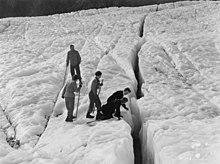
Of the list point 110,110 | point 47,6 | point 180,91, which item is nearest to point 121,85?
point 180,91

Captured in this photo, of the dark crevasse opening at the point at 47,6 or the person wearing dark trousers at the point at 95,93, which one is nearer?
the person wearing dark trousers at the point at 95,93

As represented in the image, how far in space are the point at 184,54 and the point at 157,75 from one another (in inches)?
147

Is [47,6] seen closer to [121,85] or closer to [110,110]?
[121,85]

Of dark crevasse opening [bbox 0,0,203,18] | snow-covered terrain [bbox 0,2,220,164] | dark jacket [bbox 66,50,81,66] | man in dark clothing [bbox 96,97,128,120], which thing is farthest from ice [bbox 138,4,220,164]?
dark crevasse opening [bbox 0,0,203,18]

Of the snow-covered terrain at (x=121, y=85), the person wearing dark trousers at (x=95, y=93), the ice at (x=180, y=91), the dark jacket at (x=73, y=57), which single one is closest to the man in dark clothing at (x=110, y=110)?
the person wearing dark trousers at (x=95, y=93)

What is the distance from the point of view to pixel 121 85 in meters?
→ 15.0

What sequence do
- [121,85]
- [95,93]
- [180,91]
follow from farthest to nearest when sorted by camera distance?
[121,85] → [180,91] → [95,93]

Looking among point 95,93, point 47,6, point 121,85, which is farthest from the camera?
point 47,6

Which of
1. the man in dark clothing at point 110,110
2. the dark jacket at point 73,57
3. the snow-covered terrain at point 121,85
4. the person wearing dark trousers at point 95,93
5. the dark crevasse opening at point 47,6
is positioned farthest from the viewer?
the dark crevasse opening at point 47,6

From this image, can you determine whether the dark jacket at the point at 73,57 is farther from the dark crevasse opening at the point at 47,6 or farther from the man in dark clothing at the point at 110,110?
the dark crevasse opening at the point at 47,6

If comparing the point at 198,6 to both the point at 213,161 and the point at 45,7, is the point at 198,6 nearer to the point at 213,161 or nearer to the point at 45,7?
the point at 45,7

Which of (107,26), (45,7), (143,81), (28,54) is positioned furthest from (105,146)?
(45,7)

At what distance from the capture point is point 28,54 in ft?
68.4

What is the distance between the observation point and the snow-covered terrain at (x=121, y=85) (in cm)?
943
